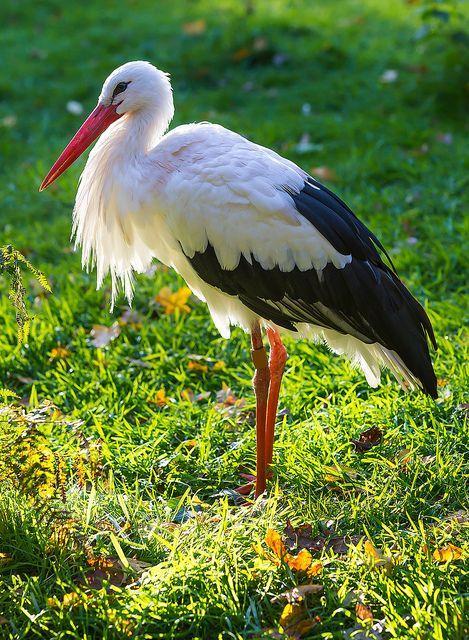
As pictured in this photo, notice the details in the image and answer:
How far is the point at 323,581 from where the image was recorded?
2.56m

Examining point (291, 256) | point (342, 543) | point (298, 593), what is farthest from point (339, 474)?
point (291, 256)

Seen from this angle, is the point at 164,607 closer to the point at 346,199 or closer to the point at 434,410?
the point at 434,410

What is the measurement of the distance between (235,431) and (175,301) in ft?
3.34

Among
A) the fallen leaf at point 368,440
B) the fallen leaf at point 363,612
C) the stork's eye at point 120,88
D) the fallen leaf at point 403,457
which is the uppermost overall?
the stork's eye at point 120,88

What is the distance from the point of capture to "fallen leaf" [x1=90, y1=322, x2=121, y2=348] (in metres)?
4.18

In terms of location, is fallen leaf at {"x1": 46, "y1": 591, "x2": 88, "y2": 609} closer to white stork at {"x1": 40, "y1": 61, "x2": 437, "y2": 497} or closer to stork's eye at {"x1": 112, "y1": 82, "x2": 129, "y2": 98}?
white stork at {"x1": 40, "y1": 61, "x2": 437, "y2": 497}

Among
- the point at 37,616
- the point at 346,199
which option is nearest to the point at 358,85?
the point at 346,199

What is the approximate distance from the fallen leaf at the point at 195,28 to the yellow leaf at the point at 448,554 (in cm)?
665

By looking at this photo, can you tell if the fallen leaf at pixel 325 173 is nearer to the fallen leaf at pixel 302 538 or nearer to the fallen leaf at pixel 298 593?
the fallen leaf at pixel 302 538

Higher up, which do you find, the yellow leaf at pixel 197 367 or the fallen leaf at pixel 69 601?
the fallen leaf at pixel 69 601

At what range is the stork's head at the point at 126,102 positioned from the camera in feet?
10.9

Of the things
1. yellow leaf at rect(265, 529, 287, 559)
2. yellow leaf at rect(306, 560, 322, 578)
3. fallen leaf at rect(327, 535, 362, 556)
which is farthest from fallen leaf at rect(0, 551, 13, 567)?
fallen leaf at rect(327, 535, 362, 556)

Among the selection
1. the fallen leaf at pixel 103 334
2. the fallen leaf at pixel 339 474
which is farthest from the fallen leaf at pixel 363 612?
the fallen leaf at pixel 103 334

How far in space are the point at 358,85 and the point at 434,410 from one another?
14.1ft
